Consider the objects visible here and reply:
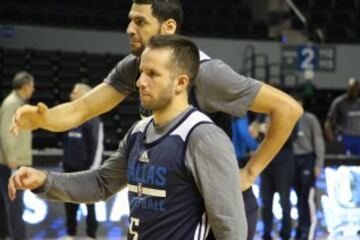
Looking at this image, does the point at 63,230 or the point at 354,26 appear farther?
the point at 354,26

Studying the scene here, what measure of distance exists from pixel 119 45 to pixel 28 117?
12725mm

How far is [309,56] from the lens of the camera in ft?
49.4

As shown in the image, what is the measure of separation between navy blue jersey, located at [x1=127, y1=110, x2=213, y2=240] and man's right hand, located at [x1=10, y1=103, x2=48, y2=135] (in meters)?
0.72

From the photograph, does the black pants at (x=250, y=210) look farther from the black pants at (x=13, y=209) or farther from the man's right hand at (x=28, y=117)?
the black pants at (x=13, y=209)

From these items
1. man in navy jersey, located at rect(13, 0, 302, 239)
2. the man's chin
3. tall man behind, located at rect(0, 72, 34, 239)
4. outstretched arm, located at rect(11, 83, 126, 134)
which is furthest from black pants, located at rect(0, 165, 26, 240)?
the man's chin

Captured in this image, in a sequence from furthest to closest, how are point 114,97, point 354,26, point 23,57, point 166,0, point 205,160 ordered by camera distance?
point 354,26 < point 23,57 < point 114,97 < point 166,0 < point 205,160

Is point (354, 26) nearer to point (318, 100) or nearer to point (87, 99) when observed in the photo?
point (318, 100)

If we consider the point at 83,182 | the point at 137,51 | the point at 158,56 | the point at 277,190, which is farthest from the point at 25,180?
the point at 277,190

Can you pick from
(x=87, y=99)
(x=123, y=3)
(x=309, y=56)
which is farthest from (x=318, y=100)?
(x=87, y=99)

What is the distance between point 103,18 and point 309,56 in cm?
439

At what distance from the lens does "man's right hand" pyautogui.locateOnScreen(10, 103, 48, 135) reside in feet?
9.94

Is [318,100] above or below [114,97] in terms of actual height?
below

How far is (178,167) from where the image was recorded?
2445 millimetres

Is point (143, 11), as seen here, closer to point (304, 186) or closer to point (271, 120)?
point (271, 120)
